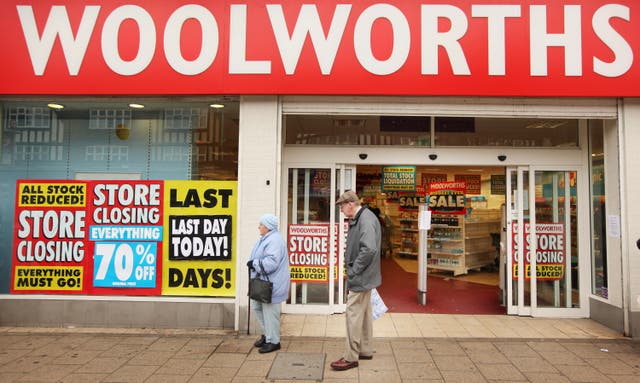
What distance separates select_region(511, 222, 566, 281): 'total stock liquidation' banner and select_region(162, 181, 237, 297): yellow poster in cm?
464

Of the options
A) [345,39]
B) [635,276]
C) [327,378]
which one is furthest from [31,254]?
[635,276]

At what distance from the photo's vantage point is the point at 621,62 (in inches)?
227

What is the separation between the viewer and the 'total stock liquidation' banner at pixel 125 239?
20.2 ft

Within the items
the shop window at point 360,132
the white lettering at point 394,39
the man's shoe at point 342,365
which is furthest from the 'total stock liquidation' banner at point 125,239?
the white lettering at point 394,39

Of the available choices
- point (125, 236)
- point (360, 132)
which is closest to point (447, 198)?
point (360, 132)

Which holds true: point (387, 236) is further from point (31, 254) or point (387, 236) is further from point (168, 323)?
point (31, 254)

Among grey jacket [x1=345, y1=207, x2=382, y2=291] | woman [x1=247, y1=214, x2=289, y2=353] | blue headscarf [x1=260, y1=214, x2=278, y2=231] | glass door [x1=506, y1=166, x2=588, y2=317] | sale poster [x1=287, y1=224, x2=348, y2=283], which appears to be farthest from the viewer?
sale poster [x1=287, y1=224, x2=348, y2=283]

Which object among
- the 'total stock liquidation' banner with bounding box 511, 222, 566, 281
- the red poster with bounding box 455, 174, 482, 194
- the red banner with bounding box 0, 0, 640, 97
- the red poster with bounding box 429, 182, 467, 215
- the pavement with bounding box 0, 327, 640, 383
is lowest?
the pavement with bounding box 0, 327, 640, 383

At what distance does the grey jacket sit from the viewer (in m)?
4.52

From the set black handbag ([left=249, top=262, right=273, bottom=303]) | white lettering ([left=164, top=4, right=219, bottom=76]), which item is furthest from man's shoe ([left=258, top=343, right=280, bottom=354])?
white lettering ([left=164, top=4, right=219, bottom=76])

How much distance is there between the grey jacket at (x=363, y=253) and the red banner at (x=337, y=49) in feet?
7.08

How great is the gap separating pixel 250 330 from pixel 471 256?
22.6 feet

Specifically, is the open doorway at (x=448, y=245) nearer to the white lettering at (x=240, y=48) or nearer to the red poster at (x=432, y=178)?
the red poster at (x=432, y=178)

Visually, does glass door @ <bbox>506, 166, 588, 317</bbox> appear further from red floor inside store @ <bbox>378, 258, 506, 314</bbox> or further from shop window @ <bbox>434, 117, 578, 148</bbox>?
red floor inside store @ <bbox>378, 258, 506, 314</bbox>
